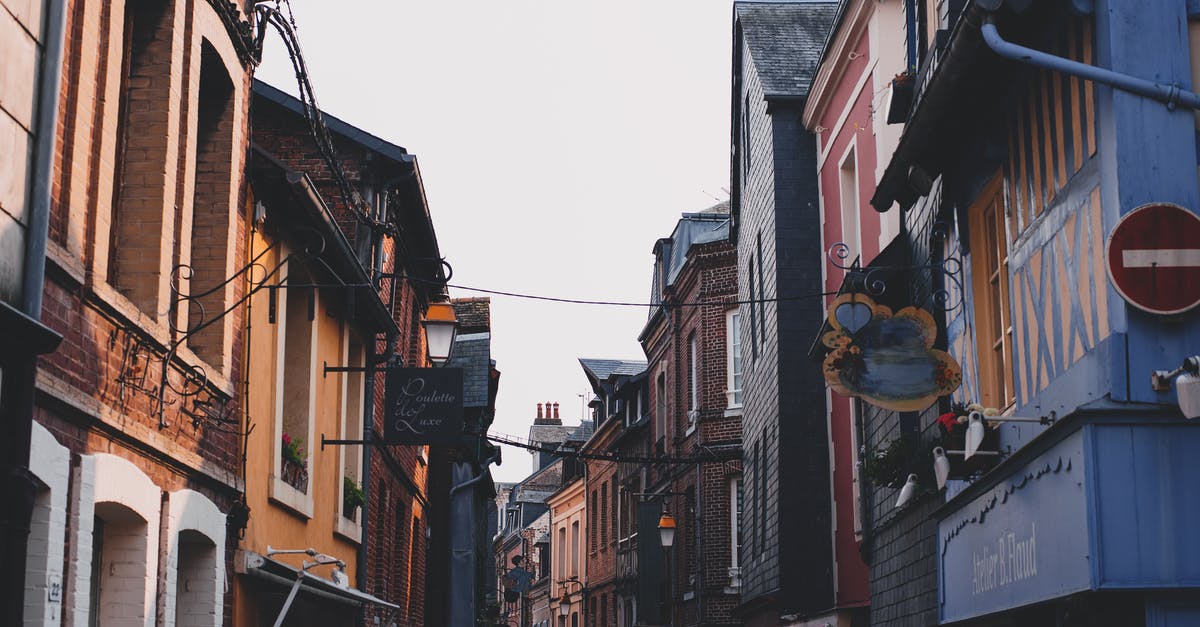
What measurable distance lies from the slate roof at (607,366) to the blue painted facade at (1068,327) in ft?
118

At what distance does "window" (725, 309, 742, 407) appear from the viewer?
28.5 meters

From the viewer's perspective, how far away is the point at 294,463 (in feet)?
41.7

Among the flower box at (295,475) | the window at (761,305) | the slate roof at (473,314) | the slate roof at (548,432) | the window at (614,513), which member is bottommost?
the flower box at (295,475)

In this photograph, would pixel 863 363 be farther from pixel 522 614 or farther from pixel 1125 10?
pixel 522 614

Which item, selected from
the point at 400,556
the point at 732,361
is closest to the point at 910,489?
the point at 400,556

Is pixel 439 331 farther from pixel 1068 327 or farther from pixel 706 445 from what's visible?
pixel 706 445

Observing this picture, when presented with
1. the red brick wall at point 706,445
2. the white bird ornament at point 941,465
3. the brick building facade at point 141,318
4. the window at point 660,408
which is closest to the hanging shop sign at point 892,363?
the white bird ornament at point 941,465

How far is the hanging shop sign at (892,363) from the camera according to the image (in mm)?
8891

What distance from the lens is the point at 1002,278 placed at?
897 centimetres

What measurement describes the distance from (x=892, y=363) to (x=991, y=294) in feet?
3.09

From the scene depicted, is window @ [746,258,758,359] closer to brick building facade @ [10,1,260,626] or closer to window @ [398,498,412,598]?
window @ [398,498,412,598]

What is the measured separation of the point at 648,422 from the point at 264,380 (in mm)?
25550

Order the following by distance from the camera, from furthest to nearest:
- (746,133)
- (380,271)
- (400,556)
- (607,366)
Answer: (607,366) → (746,133) → (400,556) → (380,271)

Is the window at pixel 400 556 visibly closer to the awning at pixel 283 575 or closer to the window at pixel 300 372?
the window at pixel 300 372
